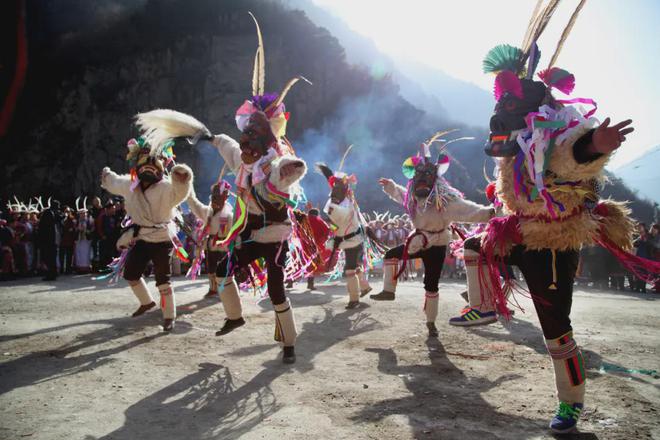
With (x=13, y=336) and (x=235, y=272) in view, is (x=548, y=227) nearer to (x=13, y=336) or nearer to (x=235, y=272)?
(x=235, y=272)

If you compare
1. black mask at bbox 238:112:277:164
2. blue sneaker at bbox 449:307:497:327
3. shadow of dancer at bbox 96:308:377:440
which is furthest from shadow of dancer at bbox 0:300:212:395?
blue sneaker at bbox 449:307:497:327

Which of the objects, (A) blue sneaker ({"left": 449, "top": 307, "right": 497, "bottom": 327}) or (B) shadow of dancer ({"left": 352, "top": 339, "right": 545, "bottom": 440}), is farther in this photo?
(A) blue sneaker ({"left": 449, "top": 307, "right": 497, "bottom": 327})

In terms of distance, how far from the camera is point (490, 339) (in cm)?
558

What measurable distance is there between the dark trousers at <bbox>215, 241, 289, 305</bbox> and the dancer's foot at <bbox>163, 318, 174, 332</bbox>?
4.92ft

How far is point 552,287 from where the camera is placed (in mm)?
3070

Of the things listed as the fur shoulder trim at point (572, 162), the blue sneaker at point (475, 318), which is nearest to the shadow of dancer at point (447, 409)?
the blue sneaker at point (475, 318)

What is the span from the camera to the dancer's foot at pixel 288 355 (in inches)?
175

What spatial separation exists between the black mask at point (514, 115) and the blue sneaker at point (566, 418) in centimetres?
169

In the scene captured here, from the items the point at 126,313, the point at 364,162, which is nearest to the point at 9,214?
the point at 126,313

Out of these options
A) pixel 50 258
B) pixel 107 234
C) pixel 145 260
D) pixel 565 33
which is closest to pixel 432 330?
pixel 565 33

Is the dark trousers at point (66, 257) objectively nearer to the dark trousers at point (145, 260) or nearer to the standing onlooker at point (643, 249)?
the dark trousers at point (145, 260)

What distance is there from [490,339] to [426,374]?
179 cm

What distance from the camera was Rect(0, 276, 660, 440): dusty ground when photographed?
9.62 feet

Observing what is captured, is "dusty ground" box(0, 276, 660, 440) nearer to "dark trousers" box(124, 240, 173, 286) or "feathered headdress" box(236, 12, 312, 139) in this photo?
"dark trousers" box(124, 240, 173, 286)
